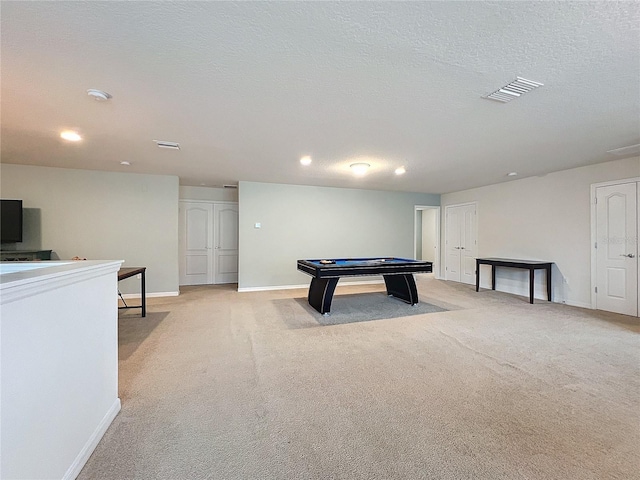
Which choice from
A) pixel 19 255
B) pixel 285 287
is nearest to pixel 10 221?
pixel 19 255

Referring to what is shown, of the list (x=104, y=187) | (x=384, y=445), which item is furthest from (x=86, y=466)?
(x=104, y=187)

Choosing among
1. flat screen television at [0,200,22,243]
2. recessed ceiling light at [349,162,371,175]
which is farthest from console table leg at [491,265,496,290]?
flat screen television at [0,200,22,243]

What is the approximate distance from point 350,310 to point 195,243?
438 centimetres

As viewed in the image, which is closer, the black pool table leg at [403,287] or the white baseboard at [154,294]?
the black pool table leg at [403,287]

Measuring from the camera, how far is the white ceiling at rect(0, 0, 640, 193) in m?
1.49

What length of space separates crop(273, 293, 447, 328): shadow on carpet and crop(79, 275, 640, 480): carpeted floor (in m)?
0.23

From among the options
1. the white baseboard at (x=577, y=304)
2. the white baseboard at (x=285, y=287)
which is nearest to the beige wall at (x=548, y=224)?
the white baseboard at (x=577, y=304)

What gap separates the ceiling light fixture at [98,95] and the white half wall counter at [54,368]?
143 centimetres

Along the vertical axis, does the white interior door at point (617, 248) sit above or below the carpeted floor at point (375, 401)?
above

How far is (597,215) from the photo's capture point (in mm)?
4535

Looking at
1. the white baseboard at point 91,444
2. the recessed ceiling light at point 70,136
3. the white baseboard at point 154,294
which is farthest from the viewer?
the white baseboard at point 154,294

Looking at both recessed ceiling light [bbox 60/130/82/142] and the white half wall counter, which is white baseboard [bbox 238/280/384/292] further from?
the white half wall counter

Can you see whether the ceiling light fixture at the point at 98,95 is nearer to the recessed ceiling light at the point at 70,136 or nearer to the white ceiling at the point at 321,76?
the white ceiling at the point at 321,76

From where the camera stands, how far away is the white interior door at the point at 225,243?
6.98m
